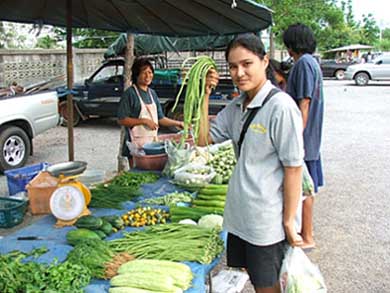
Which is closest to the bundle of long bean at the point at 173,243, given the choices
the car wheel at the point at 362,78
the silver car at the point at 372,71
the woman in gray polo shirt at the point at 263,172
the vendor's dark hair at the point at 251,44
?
the woman in gray polo shirt at the point at 263,172

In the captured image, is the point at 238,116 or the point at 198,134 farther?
the point at 198,134

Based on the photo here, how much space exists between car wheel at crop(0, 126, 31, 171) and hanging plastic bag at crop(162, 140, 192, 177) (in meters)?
4.06

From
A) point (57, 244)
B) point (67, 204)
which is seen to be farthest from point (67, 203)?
point (57, 244)

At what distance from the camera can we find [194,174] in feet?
12.1

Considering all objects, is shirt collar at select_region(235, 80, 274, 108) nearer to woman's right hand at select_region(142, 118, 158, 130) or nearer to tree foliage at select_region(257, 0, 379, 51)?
woman's right hand at select_region(142, 118, 158, 130)

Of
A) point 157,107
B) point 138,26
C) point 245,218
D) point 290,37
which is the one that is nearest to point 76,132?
point 138,26

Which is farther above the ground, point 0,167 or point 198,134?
point 198,134

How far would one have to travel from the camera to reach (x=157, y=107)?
15.9 ft

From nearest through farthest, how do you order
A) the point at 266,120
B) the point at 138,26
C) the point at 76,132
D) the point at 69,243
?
the point at 266,120 < the point at 69,243 < the point at 138,26 < the point at 76,132

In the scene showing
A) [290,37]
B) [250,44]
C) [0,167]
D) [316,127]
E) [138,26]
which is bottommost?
[0,167]

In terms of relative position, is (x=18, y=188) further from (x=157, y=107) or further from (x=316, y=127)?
(x=316, y=127)

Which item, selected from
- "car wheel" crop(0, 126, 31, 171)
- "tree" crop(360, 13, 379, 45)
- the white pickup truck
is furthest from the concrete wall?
"tree" crop(360, 13, 379, 45)

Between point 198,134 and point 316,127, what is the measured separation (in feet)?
5.44

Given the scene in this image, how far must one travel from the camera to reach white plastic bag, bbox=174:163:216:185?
365 cm
